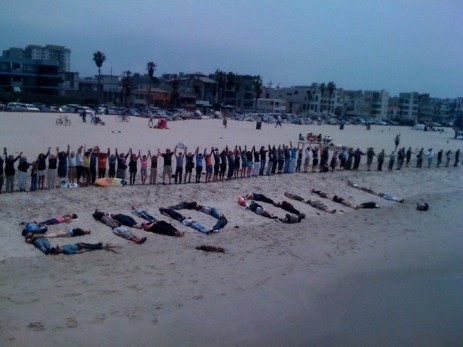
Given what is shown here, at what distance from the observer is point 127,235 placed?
14.3 m

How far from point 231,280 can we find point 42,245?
16.1ft

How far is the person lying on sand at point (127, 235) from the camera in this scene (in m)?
14.1

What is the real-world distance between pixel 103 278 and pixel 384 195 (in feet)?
56.7

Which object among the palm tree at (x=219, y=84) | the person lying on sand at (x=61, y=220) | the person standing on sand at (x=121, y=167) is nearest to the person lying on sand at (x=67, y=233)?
the person lying on sand at (x=61, y=220)

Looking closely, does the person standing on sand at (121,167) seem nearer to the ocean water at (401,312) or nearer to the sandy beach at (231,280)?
the sandy beach at (231,280)

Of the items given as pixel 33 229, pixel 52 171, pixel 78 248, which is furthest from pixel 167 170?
pixel 78 248

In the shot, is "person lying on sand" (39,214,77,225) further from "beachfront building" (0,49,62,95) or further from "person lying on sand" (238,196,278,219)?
"beachfront building" (0,49,62,95)

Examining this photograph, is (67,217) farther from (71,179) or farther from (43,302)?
(43,302)

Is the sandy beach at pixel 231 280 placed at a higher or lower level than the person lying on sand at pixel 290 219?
lower

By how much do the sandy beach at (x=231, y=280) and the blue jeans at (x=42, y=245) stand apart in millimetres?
160

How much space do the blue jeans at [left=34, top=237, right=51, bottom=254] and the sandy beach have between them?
0.53ft

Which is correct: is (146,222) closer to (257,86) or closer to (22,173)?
(22,173)

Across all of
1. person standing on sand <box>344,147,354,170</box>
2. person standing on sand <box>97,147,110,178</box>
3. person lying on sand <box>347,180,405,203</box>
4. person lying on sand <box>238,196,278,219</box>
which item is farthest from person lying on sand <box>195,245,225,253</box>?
person standing on sand <box>344,147,354,170</box>

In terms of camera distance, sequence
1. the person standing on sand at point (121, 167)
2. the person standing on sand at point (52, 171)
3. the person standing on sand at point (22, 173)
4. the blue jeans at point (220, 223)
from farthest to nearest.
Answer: the person standing on sand at point (121, 167) < the person standing on sand at point (52, 171) < the person standing on sand at point (22, 173) < the blue jeans at point (220, 223)
